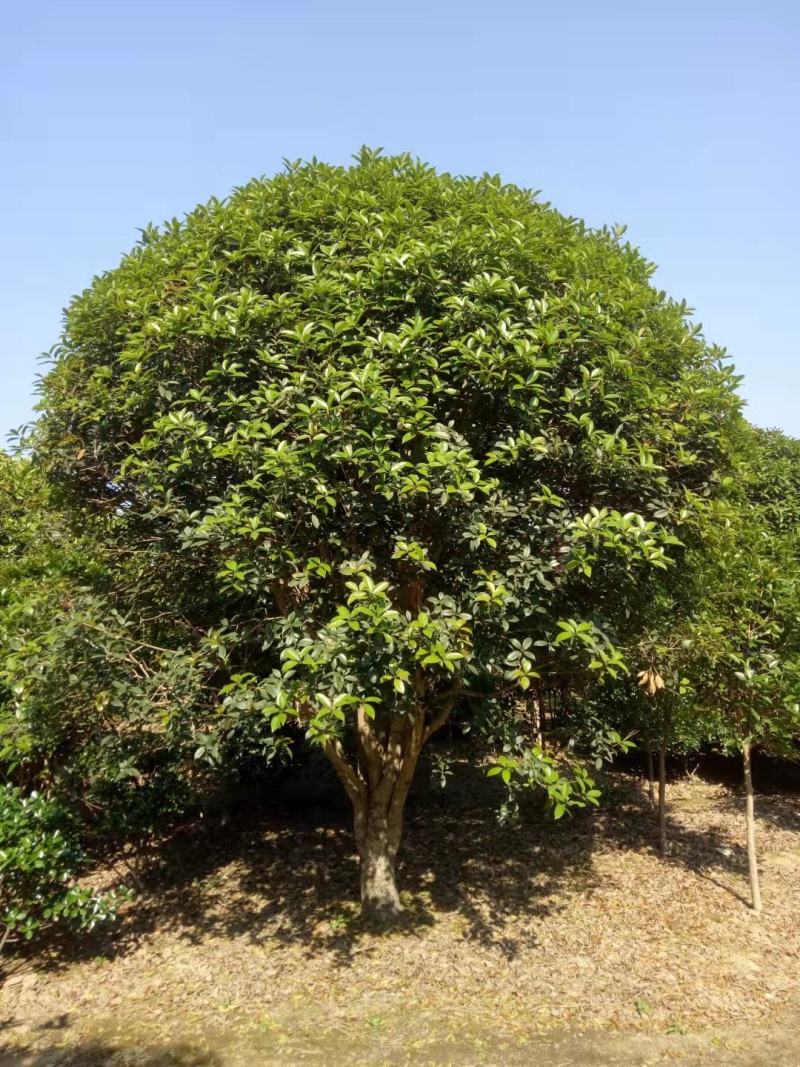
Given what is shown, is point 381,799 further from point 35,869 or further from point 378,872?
point 35,869

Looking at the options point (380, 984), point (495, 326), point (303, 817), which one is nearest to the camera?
point (495, 326)

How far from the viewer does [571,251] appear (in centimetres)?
818

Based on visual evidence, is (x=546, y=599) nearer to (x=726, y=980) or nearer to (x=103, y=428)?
(x=726, y=980)

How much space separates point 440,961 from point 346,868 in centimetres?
285

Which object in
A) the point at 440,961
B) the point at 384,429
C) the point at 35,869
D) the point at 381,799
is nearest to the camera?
the point at 384,429

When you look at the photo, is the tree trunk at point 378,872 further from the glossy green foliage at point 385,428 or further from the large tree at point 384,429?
the glossy green foliage at point 385,428

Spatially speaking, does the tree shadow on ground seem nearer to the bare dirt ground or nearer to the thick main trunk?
the bare dirt ground

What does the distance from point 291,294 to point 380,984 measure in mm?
7473

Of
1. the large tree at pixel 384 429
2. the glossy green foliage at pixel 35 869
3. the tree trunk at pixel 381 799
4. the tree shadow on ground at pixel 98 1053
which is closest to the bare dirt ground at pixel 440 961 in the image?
the tree shadow on ground at pixel 98 1053

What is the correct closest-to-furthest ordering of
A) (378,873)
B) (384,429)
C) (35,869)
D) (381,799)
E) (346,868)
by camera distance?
(384,429)
(35,869)
(378,873)
(381,799)
(346,868)

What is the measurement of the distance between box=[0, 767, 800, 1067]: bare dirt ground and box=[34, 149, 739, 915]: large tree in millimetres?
1368

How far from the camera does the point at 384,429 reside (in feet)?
21.9

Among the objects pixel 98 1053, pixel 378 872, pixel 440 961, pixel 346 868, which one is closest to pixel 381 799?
pixel 378 872

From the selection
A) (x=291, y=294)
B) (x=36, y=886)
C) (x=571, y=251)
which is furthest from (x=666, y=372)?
(x=36, y=886)
